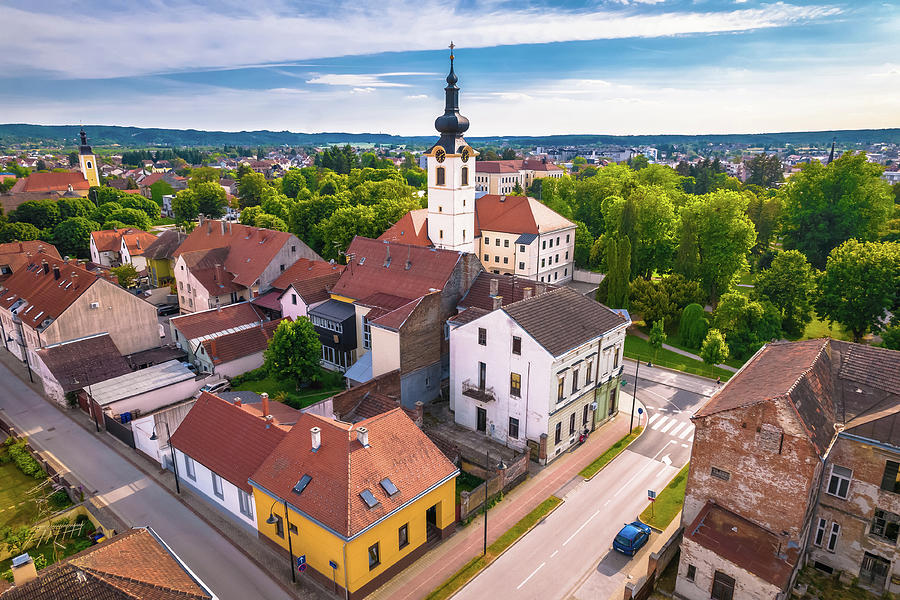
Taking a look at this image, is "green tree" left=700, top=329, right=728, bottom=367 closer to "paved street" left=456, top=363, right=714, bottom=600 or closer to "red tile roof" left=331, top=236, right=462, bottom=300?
"paved street" left=456, top=363, right=714, bottom=600

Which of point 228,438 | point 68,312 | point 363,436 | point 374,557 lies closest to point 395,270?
point 228,438

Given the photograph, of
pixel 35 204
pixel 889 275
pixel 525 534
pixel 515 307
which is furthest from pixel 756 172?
pixel 35 204

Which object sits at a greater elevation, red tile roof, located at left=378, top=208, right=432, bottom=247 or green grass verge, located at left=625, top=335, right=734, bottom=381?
red tile roof, located at left=378, top=208, right=432, bottom=247

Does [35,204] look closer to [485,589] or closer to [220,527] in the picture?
[220,527]

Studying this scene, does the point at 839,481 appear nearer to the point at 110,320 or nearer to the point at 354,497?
the point at 354,497

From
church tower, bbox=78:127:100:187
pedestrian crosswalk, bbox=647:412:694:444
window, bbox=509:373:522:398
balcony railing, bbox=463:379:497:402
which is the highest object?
church tower, bbox=78:127:100:187

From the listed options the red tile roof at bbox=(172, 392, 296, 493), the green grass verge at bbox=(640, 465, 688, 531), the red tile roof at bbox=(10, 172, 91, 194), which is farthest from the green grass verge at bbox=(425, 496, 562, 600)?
the red tile roof at bbox=(10, 172, 91, 194)

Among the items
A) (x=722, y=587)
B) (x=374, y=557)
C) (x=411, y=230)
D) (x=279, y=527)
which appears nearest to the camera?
(x=722, y=587)
